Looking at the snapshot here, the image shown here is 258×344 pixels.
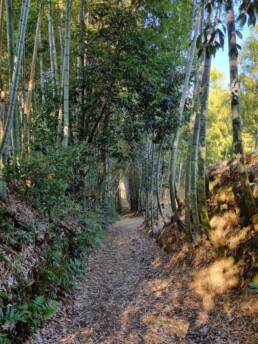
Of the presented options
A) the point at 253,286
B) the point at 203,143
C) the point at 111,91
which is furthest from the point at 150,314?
the point at 111,91

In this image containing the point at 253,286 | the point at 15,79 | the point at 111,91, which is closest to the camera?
the point at 253,286

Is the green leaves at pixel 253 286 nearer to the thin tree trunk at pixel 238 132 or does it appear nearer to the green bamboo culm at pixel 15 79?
the thin tree trunk at pixel 238 132

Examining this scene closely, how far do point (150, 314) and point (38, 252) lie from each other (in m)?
1.78

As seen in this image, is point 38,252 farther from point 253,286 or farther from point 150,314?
point 253,286

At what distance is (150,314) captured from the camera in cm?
403

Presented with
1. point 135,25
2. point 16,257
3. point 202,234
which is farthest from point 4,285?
point 135,25

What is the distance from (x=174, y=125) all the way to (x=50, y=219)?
5167 millimetres

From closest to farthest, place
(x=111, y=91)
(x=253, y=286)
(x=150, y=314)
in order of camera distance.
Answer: (x=253, y=286)
(x=150, y=314)
(x=111, y=91)

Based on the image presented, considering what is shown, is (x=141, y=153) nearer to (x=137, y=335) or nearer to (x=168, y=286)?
(x=168, y=286)

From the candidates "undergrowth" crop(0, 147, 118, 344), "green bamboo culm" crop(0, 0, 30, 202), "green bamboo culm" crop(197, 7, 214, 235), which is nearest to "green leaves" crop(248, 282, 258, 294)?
"green bamboo culm" crop(197, 7, 214, 235)

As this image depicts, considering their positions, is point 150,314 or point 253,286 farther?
point 150,314

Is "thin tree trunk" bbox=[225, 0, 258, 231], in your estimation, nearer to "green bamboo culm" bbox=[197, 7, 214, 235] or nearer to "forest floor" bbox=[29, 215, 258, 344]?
"forest floor" bbox=[29, 215, 258, 344]

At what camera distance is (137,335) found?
11.5ft

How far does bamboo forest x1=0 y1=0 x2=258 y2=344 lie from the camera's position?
11.2 ft
